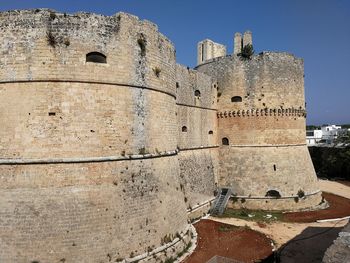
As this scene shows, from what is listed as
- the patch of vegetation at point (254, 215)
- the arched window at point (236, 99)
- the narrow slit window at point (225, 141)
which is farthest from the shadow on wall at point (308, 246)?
the arched window at point (236, 99)

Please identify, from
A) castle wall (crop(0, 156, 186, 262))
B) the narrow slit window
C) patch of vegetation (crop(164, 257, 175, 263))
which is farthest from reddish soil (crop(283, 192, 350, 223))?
castle wall (crop(0, 156, 186, 262))

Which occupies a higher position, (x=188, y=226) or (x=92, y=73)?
(x=92, y=73)

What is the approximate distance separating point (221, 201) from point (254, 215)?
7.66ft

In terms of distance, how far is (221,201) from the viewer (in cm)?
2162

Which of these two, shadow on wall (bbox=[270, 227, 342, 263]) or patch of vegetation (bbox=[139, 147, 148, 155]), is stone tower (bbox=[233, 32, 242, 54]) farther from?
patch of vegetation (bbox=[139, 147, 148, 155])

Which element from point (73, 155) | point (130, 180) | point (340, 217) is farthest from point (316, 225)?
point (73, 155)

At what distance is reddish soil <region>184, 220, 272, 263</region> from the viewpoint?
1377 cm

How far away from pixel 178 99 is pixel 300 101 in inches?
399

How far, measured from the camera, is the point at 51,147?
11070 mm

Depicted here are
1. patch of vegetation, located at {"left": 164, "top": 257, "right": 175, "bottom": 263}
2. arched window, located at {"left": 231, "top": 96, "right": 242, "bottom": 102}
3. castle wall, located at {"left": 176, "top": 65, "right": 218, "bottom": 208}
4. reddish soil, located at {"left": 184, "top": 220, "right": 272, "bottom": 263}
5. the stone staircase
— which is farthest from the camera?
arched window, located at {"left": 231, "top": 96, "right": 242, "bottom": 102}

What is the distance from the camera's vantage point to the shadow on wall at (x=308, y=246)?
13969 mm

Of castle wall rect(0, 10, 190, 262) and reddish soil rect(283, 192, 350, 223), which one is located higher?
castle wall rect(0, 10, 190, 262)

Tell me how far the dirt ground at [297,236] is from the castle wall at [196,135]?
7.45 ft

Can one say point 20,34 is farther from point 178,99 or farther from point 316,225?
point 316,225
